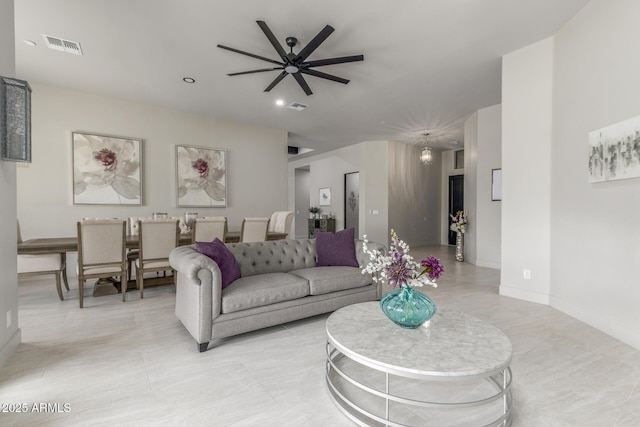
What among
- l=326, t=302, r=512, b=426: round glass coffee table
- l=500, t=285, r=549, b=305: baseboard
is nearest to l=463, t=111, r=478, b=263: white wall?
l=500, t=285, r=549, b=305: baseboard

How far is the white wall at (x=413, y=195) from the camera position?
8.30 metres

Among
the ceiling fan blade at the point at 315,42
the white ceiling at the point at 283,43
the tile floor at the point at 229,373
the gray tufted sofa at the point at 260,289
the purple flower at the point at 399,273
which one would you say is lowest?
the tile floor at the point at 229,373

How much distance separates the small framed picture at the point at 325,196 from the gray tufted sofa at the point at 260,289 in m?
6.10

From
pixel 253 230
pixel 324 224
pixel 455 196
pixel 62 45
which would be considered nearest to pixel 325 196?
pixel 324 224

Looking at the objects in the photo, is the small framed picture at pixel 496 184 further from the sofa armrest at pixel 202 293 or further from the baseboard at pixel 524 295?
the sofa armrest at pixel 202 293

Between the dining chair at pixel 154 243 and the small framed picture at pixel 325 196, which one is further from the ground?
the small framed picture at pixel 325 196

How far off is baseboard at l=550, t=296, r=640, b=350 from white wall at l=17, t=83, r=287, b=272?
17.3 feet

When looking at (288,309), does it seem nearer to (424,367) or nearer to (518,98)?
(424,367)

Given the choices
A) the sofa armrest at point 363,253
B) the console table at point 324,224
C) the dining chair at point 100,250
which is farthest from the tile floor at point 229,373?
the console table at point 324,224

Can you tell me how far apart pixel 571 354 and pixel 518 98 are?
2.96 meters

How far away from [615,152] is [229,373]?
12.1 ft

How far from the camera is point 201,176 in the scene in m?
5.89

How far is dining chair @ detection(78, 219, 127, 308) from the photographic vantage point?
3.36 meters

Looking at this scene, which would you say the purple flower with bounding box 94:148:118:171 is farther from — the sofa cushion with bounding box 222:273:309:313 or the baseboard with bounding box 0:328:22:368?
the sofa cushion with bounding box 222:273:309:313
